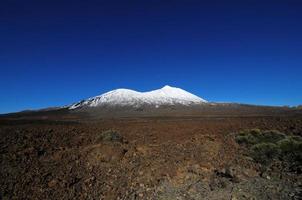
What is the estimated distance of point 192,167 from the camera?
11547mm

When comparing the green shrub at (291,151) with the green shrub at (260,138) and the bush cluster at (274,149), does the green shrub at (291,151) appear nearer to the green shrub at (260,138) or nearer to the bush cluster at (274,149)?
the bush cluster at (274,149)

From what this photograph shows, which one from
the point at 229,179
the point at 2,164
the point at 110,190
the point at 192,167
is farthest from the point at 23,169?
the point at 229,179

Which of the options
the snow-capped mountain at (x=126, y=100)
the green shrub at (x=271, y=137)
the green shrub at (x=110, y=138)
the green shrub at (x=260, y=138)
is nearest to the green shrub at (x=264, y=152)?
the green shrub at (x=260, y=138)

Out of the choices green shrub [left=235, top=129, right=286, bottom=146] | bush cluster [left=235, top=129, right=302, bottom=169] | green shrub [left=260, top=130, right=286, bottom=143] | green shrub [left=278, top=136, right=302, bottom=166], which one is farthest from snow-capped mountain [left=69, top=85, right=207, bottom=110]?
green shrub [left=278, top=136, right=302, bottom=166]

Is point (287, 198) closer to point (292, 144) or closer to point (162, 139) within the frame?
point (292, 144)

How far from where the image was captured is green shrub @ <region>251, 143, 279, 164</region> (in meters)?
12.7

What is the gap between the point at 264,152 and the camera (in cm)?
1339

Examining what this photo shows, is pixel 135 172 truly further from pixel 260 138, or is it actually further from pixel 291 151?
pixel 260 138

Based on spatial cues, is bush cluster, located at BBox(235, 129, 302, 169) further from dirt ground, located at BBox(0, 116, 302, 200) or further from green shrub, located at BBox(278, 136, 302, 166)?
dirt ground, located at BBox(0, 116, 302, 200)

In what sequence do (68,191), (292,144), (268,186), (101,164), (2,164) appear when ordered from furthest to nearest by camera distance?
1. (292,144)
2. (101,164)
3. (2,164)
4. (268,186)
5. (68,191)

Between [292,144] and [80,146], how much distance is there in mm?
9747

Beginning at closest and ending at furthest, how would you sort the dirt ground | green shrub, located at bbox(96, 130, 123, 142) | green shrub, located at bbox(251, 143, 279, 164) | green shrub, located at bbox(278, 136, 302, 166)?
the dirt ground < green shrub, located at bbox(278, 136, 302, 166) < green shrub, located at bbox(251, 143, 279, 164) < green shrub, located at bbox(96, 130, 123, 142)

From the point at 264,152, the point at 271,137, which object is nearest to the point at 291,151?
the point at 264,152

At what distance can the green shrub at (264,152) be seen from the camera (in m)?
12.7
